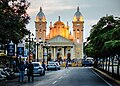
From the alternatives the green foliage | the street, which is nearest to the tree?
the street

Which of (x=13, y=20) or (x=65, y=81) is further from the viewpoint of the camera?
(x=65, y=81)

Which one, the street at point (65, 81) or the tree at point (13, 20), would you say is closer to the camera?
the tree at point (13, 20)

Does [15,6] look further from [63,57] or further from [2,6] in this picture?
[63,57]

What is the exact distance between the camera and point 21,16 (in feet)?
107

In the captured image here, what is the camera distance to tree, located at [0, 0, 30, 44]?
29.1 metres

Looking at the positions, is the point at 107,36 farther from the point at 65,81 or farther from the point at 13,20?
the point at 13,20

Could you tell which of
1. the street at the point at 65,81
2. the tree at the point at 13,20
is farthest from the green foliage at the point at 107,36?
the tree at the point at 13,20

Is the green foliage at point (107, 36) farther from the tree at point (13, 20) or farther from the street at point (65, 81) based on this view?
the tree at point (13, 20)

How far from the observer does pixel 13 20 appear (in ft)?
98.7

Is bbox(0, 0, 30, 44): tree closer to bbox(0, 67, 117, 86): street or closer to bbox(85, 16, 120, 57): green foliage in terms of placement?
bbox(0, 67, 117, 86): street

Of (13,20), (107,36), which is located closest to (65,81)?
(107,36)

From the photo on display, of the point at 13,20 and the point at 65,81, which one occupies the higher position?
the point at 13,20

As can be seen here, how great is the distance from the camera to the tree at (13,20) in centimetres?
2911

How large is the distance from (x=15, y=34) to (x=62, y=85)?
195 inches
